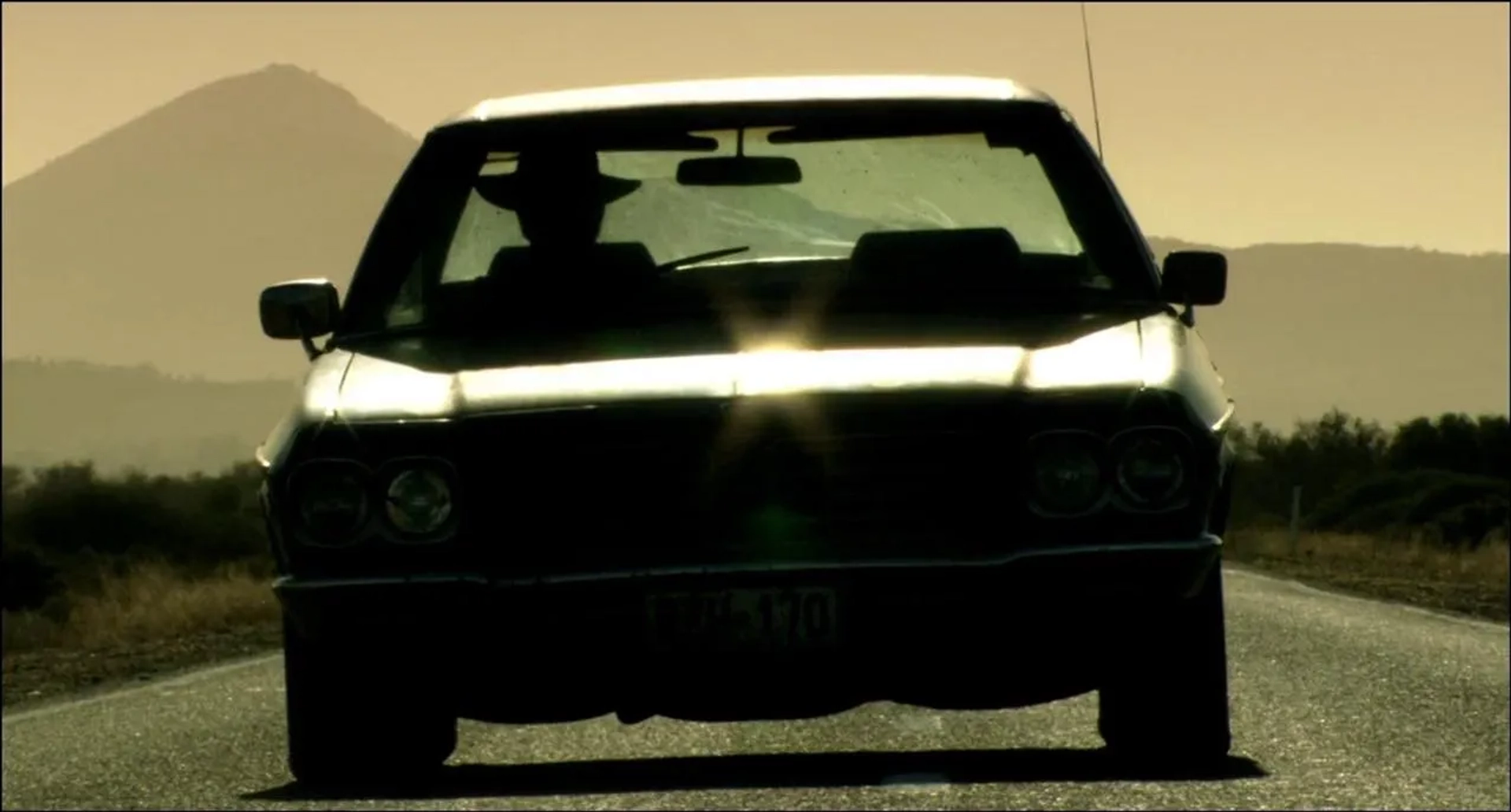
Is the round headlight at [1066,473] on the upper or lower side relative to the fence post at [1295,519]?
upper

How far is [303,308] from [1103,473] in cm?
241

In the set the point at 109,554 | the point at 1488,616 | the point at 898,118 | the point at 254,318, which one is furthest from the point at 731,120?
the point at 1488,616

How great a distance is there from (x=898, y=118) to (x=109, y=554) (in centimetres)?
12320

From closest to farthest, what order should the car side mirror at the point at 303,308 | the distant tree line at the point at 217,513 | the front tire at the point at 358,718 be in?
the front tire at the point at 358,718
the car side mirror at the point at 303,308
the distant tree line at the point at 217,513

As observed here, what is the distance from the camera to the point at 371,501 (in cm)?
611

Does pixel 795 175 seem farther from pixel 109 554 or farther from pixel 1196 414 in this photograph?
pixel 109 554

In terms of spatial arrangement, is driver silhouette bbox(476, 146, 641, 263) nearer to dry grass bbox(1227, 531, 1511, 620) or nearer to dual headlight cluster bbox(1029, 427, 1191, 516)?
dual headlight cluster bbox(1029, 427, 1191, 516)

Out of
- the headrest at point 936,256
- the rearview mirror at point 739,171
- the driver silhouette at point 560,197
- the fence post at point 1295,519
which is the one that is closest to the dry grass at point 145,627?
the fence post at point 1295,519

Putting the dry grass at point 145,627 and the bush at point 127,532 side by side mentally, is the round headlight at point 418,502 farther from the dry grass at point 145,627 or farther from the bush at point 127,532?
the bush at point 127,532

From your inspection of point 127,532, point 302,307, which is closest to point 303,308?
point 302,307

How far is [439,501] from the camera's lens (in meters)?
6.13

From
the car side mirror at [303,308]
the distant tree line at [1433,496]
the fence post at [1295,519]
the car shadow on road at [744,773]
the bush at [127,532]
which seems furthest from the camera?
the fence post at [1295,519]

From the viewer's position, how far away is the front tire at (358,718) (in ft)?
20.2

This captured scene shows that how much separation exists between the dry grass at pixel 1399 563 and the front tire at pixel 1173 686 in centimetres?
12699
